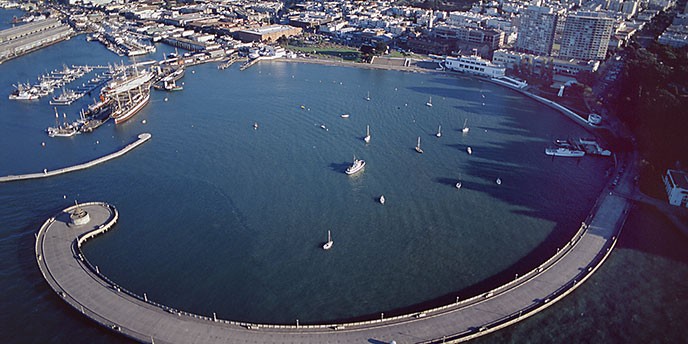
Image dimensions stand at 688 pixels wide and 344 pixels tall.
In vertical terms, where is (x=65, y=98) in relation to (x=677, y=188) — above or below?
below

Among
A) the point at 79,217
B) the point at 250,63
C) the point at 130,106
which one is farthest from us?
the point at 250,63

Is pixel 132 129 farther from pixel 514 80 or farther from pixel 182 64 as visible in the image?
pixel 514 80

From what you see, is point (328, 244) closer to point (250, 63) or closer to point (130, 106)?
point (130, 106)

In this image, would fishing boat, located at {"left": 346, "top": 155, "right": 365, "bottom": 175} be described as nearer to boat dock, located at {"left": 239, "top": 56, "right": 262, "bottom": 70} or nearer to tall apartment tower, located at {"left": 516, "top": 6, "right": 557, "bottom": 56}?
boat dock, located at {"left": 239, "top": 56, "right": 262, "bottom": 70}

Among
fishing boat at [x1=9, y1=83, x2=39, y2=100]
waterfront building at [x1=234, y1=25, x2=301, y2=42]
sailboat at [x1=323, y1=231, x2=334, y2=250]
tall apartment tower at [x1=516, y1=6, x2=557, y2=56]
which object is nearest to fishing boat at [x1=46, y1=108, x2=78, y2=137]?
fishing boat at [x1=9, y1=83, x2=39, y2=100]

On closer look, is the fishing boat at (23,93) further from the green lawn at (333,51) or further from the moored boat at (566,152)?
the moored boat at (566,152)

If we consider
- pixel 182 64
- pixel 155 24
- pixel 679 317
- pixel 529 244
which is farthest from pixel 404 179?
pixel 155 24

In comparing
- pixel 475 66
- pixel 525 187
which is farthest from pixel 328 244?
pixel 475 66

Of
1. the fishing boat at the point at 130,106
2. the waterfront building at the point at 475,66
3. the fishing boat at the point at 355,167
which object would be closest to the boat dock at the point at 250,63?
the fishing boat at the point at 130,106
